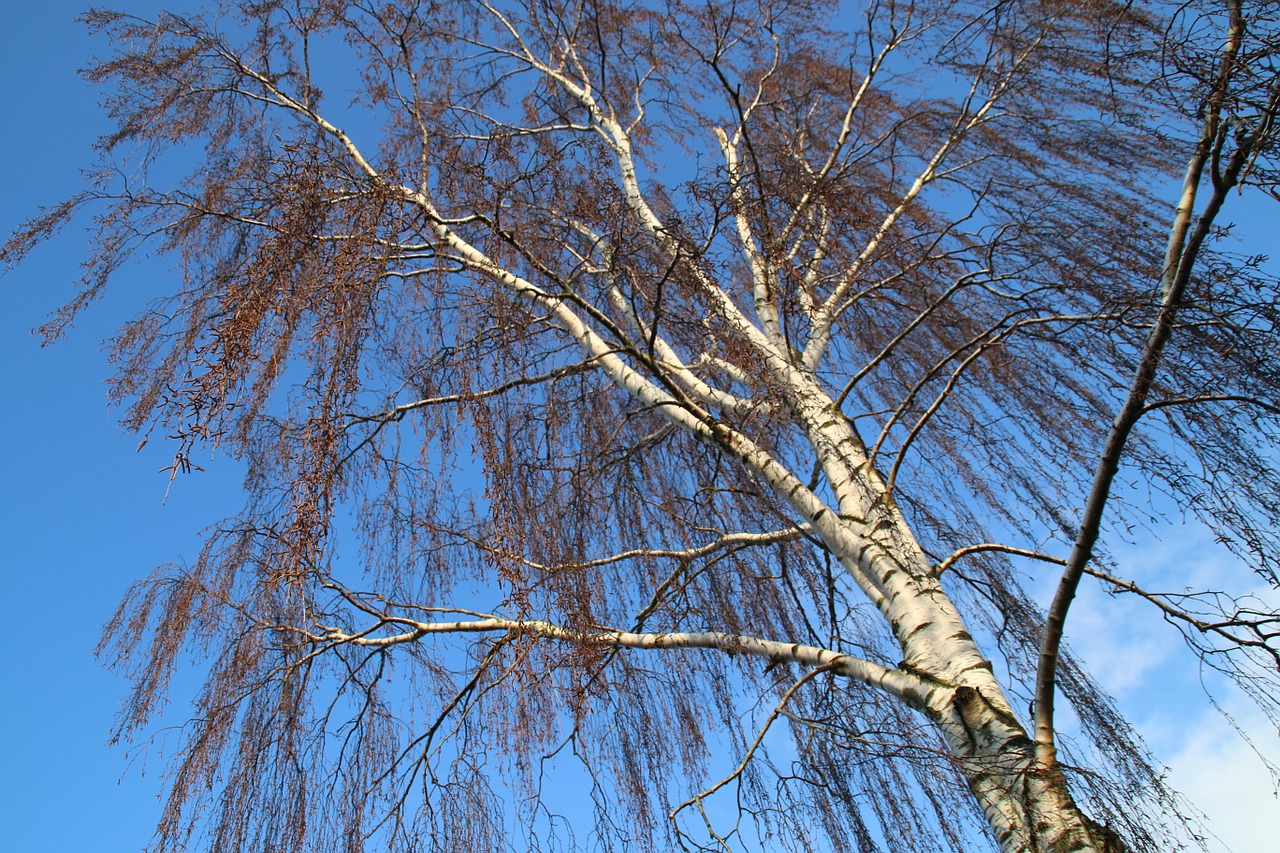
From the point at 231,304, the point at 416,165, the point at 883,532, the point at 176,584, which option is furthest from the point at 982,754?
the point at 416,165

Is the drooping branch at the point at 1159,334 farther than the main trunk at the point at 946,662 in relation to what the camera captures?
No

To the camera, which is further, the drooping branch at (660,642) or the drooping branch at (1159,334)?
the drooping branch at (660,642)

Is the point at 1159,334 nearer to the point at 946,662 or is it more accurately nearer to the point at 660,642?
the point at 946,662

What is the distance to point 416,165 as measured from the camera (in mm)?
4441

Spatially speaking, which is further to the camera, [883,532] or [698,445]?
[698,445]

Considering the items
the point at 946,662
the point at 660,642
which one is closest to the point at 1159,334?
the point at 946,662

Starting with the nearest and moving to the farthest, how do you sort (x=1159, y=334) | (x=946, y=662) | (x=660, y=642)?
1. (x=1159, y=334)
2. (x=946, y=662)
3. (x=660, y=642)

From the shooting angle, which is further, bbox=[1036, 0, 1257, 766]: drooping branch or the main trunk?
the main trunk

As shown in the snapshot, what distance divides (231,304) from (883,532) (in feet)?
7.60

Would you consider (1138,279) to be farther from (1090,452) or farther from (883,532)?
(883,532)

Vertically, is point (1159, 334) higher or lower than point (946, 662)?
higher

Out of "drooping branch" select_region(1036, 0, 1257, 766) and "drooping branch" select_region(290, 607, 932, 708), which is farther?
"drooping branch" select_region(290, 607, 932, 708)

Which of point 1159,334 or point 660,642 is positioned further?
point 660,642

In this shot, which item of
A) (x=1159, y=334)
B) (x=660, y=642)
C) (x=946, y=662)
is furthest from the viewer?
(x=660, y=642)
